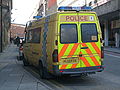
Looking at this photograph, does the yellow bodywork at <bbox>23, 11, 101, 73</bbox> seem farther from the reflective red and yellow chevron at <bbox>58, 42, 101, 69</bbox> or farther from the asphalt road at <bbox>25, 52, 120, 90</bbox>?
the asphalt road at <bbox>25, 52, 120, 90</bbox>

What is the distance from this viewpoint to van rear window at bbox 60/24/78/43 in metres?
8.63

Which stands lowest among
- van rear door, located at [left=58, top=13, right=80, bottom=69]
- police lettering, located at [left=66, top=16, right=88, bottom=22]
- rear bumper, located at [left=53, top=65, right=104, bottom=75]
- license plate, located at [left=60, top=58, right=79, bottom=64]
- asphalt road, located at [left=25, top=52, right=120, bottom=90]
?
asphalt road, located at [left=25, top=52, right=120, bottom=90]

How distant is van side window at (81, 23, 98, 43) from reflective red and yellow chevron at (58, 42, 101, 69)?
0.18 metres

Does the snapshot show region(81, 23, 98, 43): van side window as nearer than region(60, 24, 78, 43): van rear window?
No

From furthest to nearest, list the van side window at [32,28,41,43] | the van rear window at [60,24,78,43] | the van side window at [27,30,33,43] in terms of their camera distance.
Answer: the van side window at [27,30,33,43] < the van side window at [32,28,41,43] < the van rear window at [60,24,78,43]

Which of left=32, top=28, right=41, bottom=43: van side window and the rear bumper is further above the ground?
left=32, top=28, right=41, bottom=43: van side window

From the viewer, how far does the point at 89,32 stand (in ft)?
29.3

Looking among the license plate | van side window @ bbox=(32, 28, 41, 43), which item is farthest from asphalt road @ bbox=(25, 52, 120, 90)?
van side window @ bbox=(32, 28, 41, 43)

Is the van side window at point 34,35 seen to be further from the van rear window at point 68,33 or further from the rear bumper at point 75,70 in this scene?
the rear bumper at point 75,70

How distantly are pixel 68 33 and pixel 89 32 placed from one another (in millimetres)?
788

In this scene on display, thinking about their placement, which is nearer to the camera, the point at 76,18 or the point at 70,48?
the point at 70,48

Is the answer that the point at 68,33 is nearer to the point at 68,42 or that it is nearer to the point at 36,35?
the point at 68,42

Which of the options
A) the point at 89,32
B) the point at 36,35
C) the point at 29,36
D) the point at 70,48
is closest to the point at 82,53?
the point at 70,48

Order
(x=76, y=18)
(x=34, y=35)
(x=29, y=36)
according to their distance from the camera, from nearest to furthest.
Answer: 1. (x=76, y=18)
2. (x=34, y=35)
3. (x=29, y=36)
